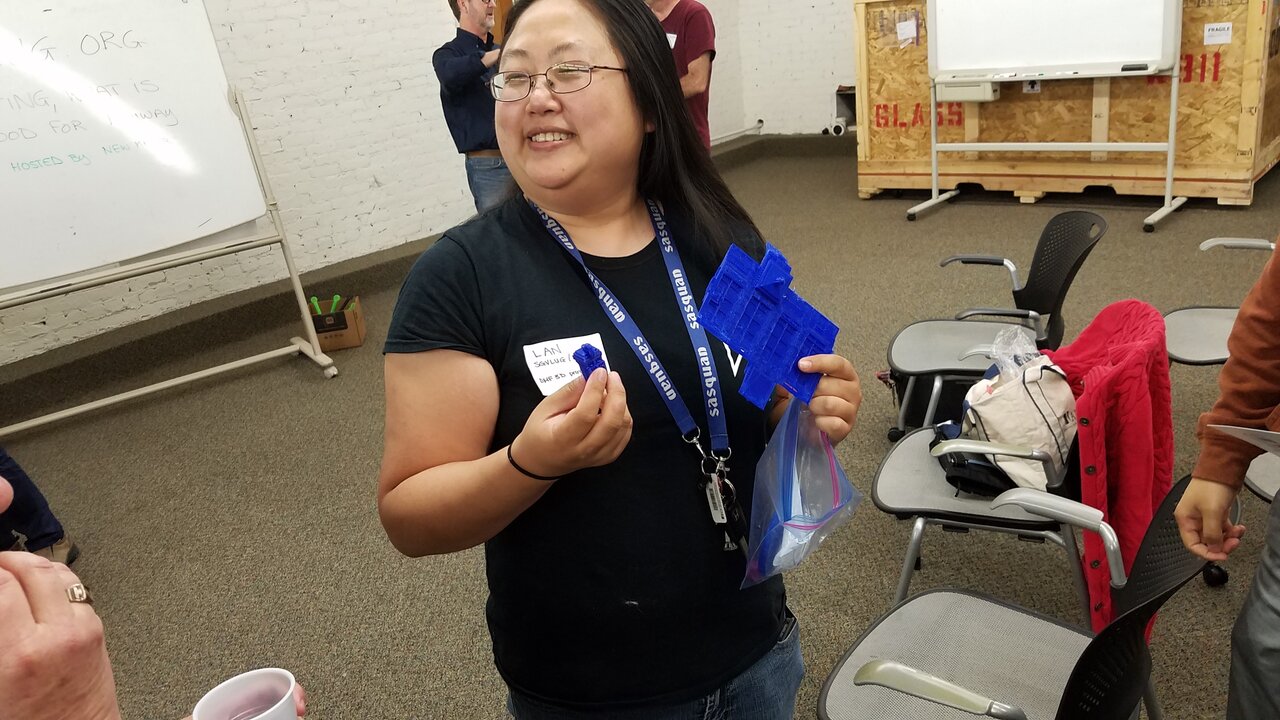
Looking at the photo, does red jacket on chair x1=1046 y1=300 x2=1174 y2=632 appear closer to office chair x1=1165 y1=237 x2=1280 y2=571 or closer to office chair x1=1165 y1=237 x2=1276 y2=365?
office chair x1=1165 y1=237 x2=1280 y2=571

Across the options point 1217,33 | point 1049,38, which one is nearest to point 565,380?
point 1049,38

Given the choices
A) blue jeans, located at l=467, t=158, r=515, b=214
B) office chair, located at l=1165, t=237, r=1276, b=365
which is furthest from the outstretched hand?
blue jeans, located at l=467, t=158, r=515, b=214

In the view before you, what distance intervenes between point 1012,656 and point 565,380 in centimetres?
101

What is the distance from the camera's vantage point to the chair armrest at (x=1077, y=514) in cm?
153

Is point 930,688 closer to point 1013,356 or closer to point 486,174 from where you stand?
point 1013,356

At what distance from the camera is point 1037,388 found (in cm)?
192

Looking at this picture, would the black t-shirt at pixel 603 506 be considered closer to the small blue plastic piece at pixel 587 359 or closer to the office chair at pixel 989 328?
the small blue plastic piece at pixel 587 359

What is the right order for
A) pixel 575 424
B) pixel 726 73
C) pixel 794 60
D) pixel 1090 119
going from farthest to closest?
1. pixel 726 73
2. pixel 794 60
3. pixel 1090 119
4. pixel 575 424

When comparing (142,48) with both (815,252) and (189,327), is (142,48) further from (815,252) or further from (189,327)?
(815,252)

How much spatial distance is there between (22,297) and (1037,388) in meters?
3.75

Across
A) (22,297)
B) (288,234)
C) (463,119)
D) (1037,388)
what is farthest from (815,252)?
(22,297)

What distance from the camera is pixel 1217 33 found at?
4746mm

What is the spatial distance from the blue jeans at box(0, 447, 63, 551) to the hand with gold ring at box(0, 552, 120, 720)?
101 inches

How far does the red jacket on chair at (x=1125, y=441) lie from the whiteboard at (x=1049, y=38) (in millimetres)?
3658
